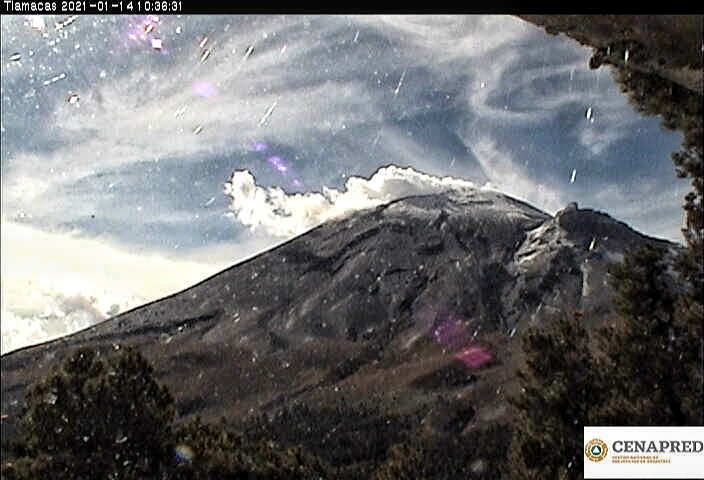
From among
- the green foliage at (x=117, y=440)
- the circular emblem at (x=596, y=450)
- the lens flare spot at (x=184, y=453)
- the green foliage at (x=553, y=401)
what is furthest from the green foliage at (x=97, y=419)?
the circular emblem at (x=596, y=450)

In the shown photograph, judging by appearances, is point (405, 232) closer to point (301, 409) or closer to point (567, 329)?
point (301, 409)

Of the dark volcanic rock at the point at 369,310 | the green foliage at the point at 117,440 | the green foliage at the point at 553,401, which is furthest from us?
the dark volcanic rock at the point at 369,310

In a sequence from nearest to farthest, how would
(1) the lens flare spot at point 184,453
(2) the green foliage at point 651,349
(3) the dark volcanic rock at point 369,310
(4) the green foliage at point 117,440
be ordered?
(4) the green foliage at point 117,440 → (1) the lens flare spot at point 184,453 → (2) the green foliage at point 651,349 → (3) the dark volcanic rock at point 369,310

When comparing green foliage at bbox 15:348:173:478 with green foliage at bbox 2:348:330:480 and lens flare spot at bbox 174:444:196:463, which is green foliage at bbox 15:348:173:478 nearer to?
green foliage at bbox 2:348:330:480

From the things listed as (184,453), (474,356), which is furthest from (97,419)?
(474,356)

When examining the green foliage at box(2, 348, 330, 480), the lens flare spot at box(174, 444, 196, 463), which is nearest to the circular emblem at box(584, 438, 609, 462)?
the green foliage at box(2, 348, 330, 480)

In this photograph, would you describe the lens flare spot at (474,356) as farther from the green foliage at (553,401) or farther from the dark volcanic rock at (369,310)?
the green foliage at (553,401)
